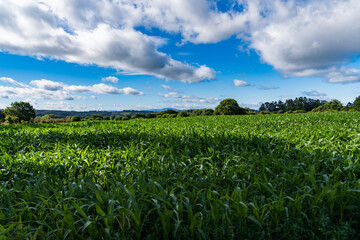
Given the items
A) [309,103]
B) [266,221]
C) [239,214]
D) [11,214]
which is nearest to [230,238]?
[239,214]

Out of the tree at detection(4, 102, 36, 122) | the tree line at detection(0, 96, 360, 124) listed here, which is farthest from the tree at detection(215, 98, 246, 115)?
the tree at detection(4, 102, 36, 122)

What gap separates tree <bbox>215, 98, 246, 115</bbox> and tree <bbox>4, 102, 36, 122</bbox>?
273 ft

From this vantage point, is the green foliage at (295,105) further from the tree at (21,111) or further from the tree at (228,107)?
the tree at (21,111)

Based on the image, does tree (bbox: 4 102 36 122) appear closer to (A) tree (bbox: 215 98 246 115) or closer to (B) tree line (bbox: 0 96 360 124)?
(B) tree line (bbox: 0 96 360 124)

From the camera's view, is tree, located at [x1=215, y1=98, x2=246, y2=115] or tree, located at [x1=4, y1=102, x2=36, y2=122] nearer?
tree, located at [x1=215, y1=98, x2=246, y2=115]

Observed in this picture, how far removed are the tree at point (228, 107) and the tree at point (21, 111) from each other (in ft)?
273

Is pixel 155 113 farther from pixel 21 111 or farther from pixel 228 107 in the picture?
pixel 21 111

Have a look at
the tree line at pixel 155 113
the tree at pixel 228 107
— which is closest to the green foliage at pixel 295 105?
the tree line at pixel 155 113

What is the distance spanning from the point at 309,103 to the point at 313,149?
164 m

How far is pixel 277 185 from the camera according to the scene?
9.35 ft

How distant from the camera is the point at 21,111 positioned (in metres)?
77.0

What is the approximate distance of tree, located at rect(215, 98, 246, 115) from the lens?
195ft

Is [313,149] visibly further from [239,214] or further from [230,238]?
[230,238]

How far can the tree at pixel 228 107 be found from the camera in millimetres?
59562
